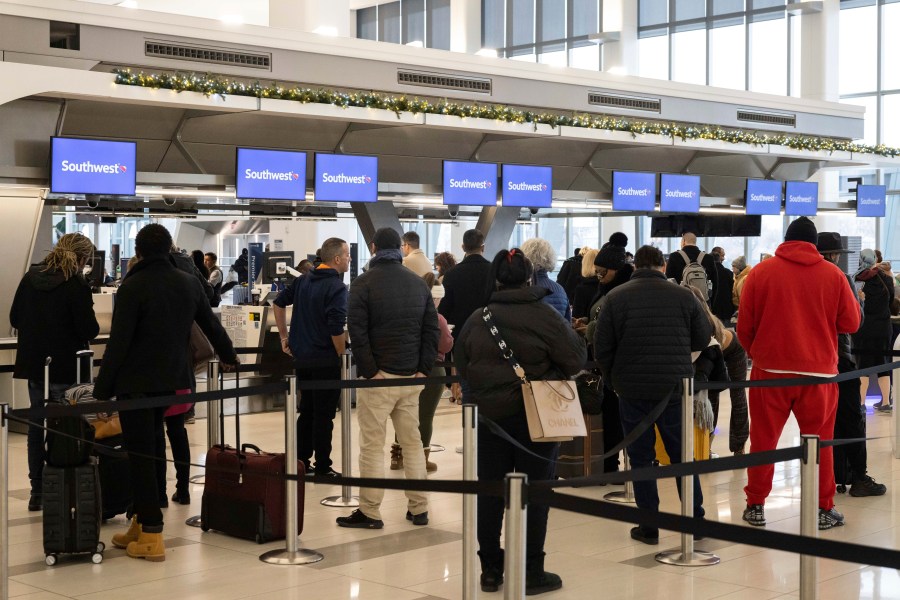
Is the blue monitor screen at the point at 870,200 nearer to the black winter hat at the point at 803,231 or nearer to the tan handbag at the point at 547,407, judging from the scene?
the black winter hat at the point at 803,231

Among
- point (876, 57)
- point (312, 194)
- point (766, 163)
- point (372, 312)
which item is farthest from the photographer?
point (876, 57)

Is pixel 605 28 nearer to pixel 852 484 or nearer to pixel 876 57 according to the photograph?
pixel 876 57

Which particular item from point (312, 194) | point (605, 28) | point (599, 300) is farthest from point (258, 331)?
point (605, 28)

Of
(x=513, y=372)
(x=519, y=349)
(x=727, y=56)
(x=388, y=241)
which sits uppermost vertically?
(x=727, y=56)

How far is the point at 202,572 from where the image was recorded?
546cm

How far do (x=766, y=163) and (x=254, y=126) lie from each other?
9550 mm

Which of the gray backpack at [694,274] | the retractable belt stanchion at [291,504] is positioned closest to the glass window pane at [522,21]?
the gray backpack at [694,274]

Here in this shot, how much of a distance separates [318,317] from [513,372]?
2.83m

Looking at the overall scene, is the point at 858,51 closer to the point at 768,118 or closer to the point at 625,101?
the point at 768,118

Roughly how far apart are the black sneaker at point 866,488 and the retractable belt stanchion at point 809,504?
10.4ft

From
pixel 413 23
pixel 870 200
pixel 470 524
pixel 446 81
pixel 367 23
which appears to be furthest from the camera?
pixel 367 23

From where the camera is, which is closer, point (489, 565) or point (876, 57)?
point (489, 565)

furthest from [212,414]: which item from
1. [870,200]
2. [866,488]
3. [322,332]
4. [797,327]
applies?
[870,200]

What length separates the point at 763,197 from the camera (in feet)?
55.0
